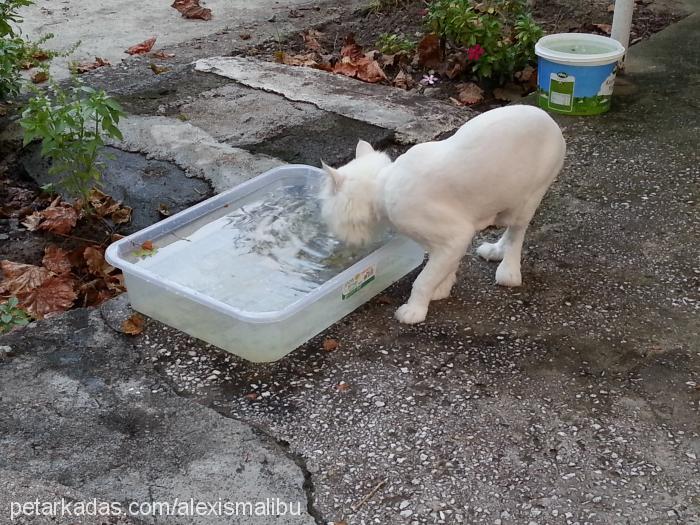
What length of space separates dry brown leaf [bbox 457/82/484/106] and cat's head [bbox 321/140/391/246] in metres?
2.07

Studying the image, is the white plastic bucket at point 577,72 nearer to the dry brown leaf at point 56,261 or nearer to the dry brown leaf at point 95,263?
the dry brown leaf at point 95,263

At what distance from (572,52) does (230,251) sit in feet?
8.20

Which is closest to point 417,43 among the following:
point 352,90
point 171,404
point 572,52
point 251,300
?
point 352,90

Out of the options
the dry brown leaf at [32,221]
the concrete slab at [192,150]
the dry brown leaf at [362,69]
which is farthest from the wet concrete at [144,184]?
the dry brown leaf at [362,69]

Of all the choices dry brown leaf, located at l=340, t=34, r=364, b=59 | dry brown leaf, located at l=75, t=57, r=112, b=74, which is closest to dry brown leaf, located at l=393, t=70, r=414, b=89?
dry brown leaf, located at l=340, t=34, r=364, b=59

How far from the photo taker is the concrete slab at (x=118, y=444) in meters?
2.07

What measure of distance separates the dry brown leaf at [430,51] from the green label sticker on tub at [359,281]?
2.64m

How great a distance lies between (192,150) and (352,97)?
1082mm

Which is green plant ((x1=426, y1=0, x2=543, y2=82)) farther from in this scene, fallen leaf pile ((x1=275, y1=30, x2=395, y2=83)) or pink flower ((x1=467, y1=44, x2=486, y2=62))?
fallen leaf pile ((x1=275, y1=30, x2=395, y2=83))

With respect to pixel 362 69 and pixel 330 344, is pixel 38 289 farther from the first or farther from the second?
pixel 362 69

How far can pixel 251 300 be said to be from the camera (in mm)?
2775

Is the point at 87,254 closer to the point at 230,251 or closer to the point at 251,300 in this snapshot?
the point at 230,251

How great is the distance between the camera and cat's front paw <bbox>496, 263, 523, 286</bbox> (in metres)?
2.89

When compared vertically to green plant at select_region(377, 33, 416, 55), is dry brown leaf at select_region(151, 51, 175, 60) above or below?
below
